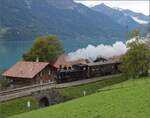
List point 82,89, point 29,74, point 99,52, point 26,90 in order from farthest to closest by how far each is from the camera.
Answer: point 99,52 → point 29,74 → point 82,89 → point 26,90

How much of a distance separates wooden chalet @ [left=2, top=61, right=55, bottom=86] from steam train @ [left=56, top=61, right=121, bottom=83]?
6.97 feet

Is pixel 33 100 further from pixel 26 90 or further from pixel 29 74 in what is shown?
pixel 29 74

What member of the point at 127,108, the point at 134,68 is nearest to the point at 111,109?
the point at 127,108

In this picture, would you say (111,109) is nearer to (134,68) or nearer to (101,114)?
(101,114)

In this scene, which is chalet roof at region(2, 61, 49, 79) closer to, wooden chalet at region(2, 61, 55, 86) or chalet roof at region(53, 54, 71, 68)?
wooden chalet at region(2, 61, 55, 86)

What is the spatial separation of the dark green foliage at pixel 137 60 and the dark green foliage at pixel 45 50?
21.3 m

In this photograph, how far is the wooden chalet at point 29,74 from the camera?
51.3 meters

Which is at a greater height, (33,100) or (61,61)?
(61,61)

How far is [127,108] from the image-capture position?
1975 centimetres

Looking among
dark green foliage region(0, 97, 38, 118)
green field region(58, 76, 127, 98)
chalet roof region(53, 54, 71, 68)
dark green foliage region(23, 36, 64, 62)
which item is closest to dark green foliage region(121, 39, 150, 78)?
green field region(58, 76, 127, 98)

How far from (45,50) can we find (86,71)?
1572 cm

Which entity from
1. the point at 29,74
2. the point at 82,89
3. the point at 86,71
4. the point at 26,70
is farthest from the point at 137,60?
the point at 26,70

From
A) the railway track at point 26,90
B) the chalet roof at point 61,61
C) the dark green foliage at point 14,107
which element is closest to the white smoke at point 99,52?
the chalet roof at point 61,61

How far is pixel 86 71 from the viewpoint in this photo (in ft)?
197
